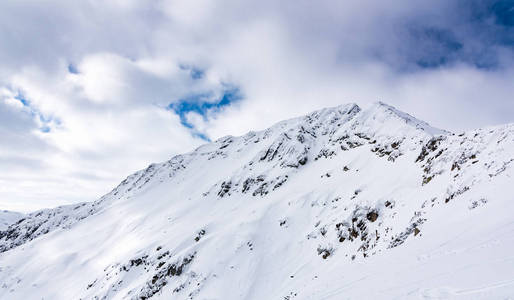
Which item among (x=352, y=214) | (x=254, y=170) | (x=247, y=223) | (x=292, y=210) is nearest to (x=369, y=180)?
(x=352, y=214)

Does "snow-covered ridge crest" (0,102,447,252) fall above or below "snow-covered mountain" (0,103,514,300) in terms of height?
above

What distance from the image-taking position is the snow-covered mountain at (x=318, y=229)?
9.30 m

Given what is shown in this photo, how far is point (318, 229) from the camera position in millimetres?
27469

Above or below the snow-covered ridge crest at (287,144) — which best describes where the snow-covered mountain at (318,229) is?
below

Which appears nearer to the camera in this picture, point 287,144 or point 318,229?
point 318,229

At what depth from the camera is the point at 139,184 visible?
289ft

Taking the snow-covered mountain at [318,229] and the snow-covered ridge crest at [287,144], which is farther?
the snow-covered ridge crest at [287,144]

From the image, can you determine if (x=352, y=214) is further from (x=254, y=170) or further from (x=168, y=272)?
(x=254, y=170)

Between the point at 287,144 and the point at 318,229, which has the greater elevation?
the point at 287,144

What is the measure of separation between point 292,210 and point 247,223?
626 cm

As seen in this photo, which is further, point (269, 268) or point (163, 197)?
point (163, 197)

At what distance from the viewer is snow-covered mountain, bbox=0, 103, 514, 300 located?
30.5ft

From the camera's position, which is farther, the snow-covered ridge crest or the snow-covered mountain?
the snow-covered ridge crest

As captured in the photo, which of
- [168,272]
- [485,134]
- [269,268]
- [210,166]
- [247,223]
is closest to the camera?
[485,134]
